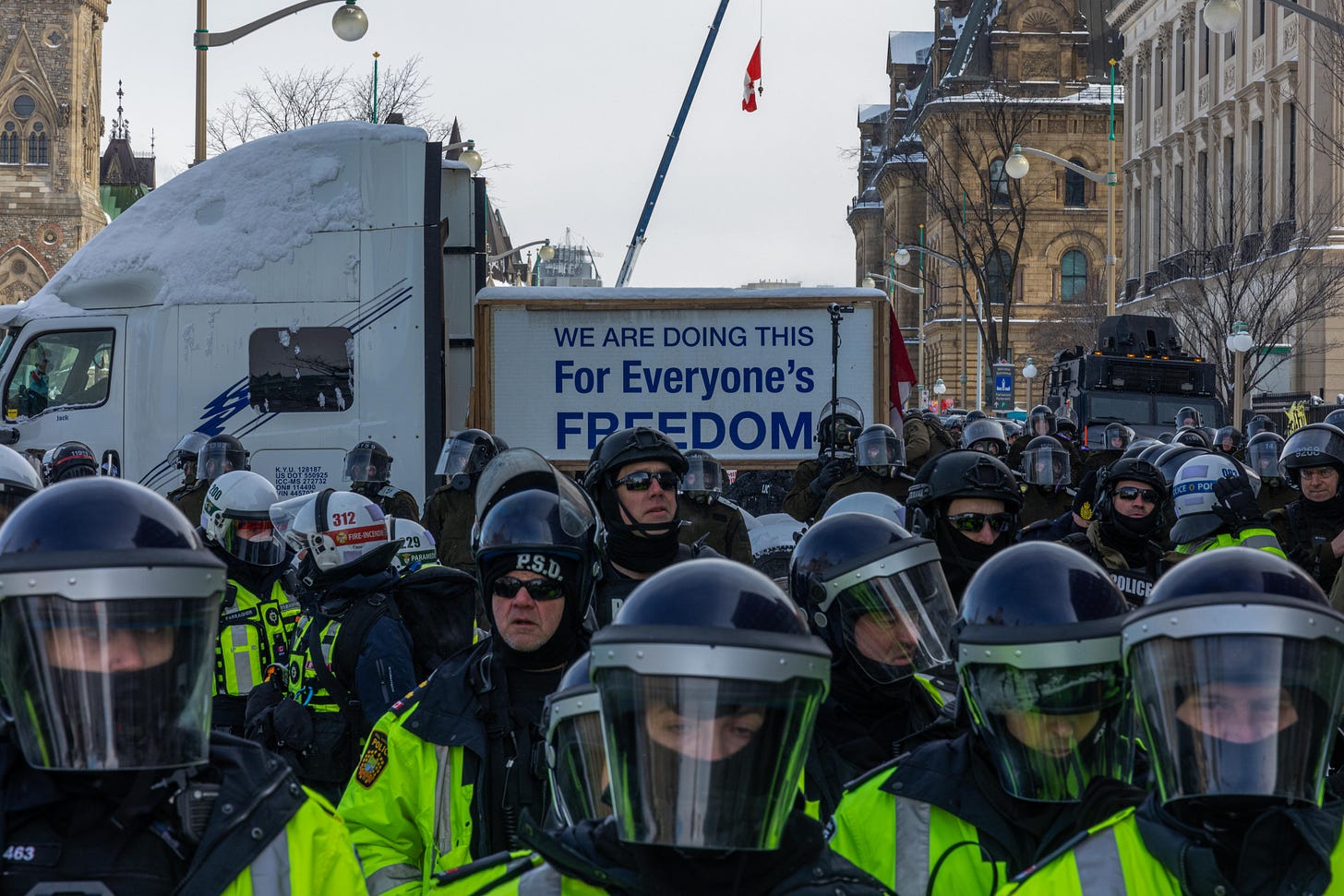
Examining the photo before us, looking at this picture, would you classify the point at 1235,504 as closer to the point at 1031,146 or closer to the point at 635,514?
the point at 635,514

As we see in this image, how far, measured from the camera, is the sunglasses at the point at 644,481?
562cm

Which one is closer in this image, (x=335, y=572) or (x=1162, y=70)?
Result: (x=335, y=572)

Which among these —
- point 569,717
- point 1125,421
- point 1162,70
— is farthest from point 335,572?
point 1162,70

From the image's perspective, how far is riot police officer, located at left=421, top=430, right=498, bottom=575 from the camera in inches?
420

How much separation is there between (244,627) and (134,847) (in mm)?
3682

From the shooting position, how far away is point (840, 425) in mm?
14234

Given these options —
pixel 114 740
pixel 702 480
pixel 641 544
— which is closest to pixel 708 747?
pixel 114 740

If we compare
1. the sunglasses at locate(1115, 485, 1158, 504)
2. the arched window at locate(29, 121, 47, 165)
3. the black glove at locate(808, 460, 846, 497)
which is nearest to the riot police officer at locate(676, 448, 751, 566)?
the black glove at locate(808, 460, 846, 497)

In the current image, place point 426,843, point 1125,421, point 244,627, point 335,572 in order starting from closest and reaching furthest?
point 426,843, point 335,572, point 244,627, point 1125,421

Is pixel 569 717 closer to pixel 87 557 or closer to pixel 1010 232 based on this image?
pixel 87 557

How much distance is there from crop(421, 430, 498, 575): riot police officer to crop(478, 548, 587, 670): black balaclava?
6.15 m

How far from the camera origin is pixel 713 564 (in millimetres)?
2629

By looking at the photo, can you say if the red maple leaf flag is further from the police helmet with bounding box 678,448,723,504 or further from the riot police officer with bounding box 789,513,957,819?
the riot police officer with bounding box 789,513,957,819

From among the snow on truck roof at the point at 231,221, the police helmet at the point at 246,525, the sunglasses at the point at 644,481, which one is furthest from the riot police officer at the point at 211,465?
the sunglasses at the point at 644,481
